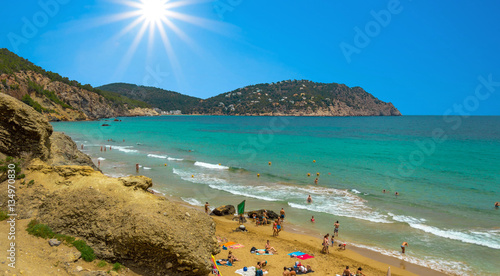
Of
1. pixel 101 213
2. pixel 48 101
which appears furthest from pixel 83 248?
pixel 48 101

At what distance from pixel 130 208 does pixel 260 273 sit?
21.4ft

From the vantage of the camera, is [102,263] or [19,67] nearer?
[102,263]

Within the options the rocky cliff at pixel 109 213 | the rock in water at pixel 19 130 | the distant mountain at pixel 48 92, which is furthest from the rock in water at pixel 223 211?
the distant mountain at pixel 48 92

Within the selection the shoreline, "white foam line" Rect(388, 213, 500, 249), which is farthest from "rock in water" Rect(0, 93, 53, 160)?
"white foam line" Rect(388, 213, 500, 249)

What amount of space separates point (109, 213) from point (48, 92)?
448 feet

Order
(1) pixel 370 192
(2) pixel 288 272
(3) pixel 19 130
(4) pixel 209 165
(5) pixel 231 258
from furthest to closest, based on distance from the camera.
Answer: (4) pixel 209 165
(1) pixel 370 192
(5) pixel 231 258
(2) pixel 288 272
(3) pixel 19 130

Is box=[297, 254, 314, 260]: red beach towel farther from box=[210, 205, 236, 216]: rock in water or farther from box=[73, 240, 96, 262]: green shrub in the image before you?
box=[73, 240, 96, 262]: green shrub

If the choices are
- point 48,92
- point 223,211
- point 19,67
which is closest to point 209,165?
point 223,211

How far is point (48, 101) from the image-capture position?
112 metres

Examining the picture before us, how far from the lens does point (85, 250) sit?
26.6 ft

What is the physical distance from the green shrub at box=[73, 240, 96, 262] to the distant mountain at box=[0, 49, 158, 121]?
107 m

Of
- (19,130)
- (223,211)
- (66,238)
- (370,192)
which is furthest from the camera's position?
(370,192)

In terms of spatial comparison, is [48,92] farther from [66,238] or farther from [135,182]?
[66,238]

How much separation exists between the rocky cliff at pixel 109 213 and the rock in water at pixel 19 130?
30mm
